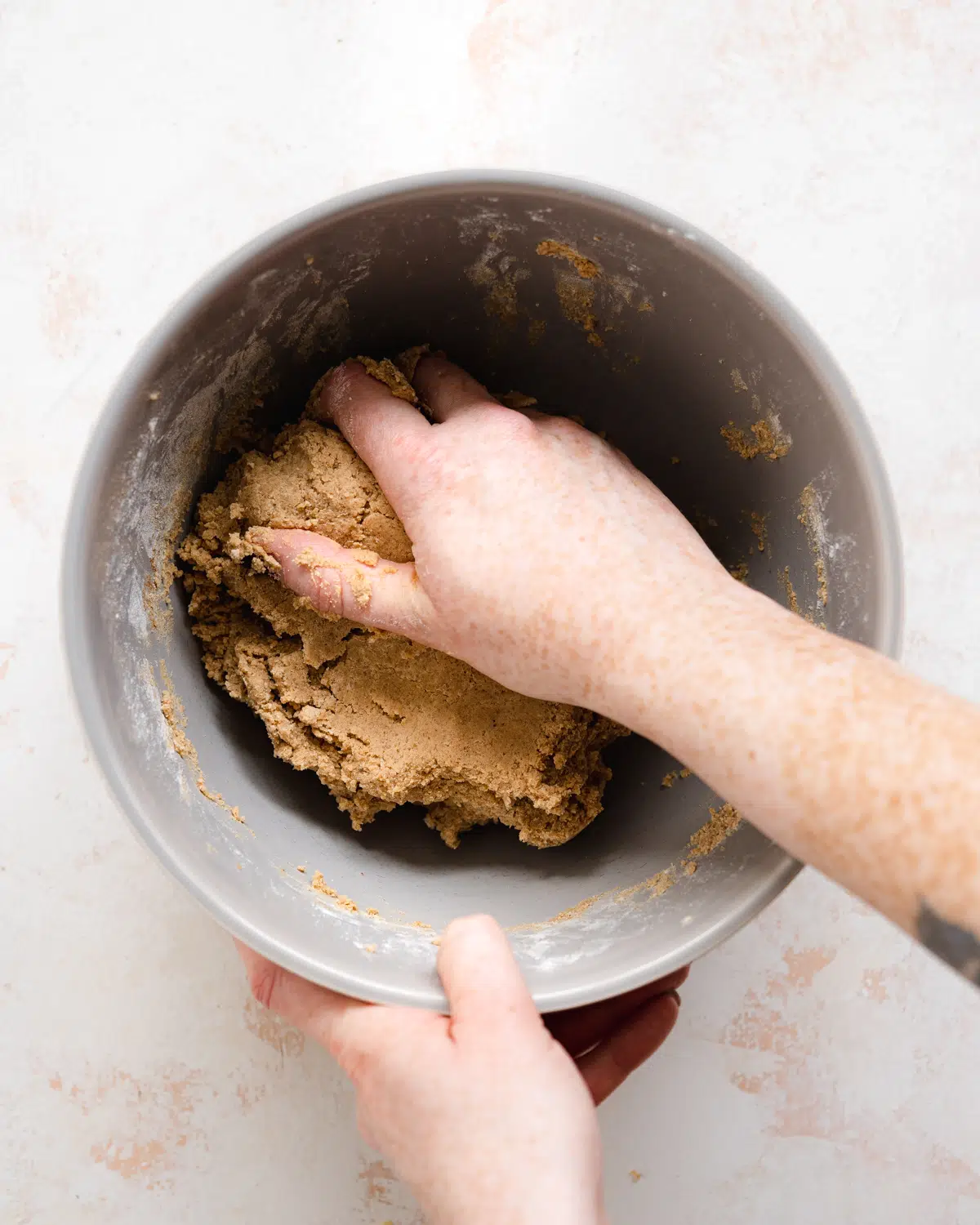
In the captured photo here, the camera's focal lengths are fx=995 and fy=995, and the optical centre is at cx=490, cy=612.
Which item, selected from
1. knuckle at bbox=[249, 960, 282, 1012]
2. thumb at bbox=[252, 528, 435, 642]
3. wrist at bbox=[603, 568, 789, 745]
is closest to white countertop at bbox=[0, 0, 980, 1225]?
knuckle at bbox=[249, 960, 282, 1012]

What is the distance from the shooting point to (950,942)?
61cm

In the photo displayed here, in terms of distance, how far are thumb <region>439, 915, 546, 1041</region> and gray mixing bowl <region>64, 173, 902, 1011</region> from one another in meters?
0.02

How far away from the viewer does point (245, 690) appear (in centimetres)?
96

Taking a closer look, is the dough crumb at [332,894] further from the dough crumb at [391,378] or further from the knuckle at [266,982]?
the dough crumb at [391,378]

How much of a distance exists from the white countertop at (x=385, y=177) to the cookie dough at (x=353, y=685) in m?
0.25

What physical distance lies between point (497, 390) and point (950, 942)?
2.26 ft

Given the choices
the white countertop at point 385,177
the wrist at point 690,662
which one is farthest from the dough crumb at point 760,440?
the white countertop at point 385,177

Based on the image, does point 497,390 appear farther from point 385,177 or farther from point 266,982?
point 266,982

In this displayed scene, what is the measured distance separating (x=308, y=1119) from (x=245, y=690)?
0.52 m

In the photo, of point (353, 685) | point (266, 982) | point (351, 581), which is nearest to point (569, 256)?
point (351, 581)

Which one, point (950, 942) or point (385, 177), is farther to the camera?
point (385, 177)

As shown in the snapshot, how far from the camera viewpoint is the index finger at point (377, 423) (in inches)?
35.2

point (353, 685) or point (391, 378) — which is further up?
point (391, 378)

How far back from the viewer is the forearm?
61 centimetres
